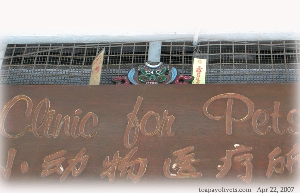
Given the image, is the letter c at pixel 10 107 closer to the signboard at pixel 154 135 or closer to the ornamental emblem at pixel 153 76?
the signboard at pixel 154 135

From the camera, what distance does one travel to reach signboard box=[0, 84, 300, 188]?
13.1ft

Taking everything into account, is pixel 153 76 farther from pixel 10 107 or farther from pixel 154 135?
pixel 10 107

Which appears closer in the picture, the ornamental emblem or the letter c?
the letter c

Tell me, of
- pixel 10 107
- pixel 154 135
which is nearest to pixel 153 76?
pixel 154 135

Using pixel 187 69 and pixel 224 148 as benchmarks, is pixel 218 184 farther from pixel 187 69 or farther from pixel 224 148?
pixel 187 69

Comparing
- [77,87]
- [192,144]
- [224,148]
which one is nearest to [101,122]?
[77,87]

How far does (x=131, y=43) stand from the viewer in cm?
512

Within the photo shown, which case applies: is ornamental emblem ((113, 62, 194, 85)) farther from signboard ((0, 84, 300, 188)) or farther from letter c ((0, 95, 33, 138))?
letter c ((0, 95, 33, 138))

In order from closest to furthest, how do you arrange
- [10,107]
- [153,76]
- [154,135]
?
[154,135] → [10,107] → [153,76]

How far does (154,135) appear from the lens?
4148mm

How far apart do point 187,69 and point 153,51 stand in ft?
1.51

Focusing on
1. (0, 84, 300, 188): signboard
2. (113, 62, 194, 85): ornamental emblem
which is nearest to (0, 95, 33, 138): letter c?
(0, 84, 300, 188): signboard

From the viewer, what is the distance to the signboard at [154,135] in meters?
3.98

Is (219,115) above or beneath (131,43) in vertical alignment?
beneath
